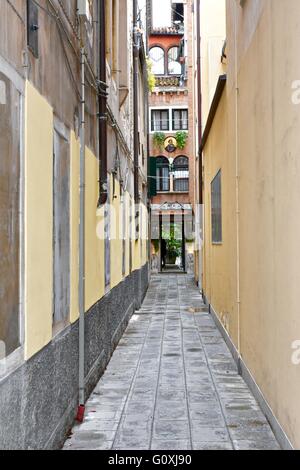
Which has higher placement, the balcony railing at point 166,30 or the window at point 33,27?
the balcony railing at point 166,30

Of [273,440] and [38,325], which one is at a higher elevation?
[38,325]

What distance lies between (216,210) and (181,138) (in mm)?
21783

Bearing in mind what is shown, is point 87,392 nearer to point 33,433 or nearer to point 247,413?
point 247,413

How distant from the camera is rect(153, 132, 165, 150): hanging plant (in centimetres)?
3431

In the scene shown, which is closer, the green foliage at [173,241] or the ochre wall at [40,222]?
the ochre wall at [40,222]

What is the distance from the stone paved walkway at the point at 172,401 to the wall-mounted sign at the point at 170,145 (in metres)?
23.3

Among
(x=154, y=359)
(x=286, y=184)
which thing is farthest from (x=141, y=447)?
(x=154, y=359)

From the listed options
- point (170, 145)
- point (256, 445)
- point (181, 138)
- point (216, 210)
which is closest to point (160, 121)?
point (170, 145)

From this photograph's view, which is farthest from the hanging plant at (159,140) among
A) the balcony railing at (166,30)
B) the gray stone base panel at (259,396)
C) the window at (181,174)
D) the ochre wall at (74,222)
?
the ochre wall at (74,222)

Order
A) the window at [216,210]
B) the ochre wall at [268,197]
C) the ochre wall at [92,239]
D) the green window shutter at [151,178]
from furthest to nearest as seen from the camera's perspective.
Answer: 1. the green window shutter at [151,178]
2. the window at [216,210]
3. the ochre wall at [92,239]
4. the ochre wall at [268,197]

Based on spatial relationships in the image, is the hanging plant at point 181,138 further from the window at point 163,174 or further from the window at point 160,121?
the window at point 163,174

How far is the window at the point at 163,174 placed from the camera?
34438mm

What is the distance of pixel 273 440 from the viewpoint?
5477mm
